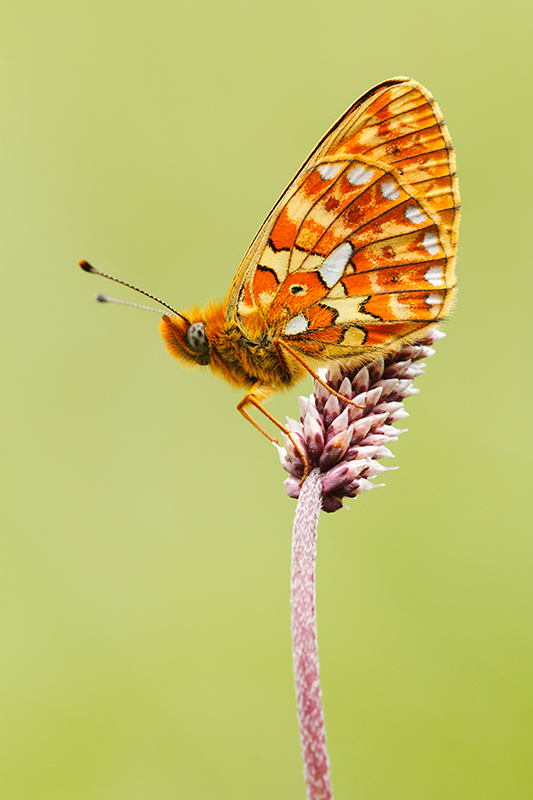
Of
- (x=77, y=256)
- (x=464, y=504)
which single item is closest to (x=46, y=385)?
(x=77, y=256)

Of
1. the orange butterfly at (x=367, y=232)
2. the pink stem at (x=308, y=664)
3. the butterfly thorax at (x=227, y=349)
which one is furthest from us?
the butterfly thorax at (x=227, y=349)

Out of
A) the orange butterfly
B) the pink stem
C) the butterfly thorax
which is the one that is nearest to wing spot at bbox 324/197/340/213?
the orange butterfly

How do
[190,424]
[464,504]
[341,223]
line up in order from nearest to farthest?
[341,223]
[464,504]
[190,424]

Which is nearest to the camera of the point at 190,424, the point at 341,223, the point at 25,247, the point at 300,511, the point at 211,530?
the point at 300,511

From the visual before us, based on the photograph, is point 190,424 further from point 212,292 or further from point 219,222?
point 219,222

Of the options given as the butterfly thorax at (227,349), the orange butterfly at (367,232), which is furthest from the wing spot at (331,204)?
the butterfly thorax at (227,349)

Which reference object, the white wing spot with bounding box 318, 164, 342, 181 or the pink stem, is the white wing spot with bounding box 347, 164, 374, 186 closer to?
the white wing spot with bounding box 318, 164, 342, 181

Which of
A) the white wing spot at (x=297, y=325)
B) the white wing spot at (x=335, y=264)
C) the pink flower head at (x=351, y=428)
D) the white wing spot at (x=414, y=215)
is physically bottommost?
the pink flower head at (x=351, y=428)

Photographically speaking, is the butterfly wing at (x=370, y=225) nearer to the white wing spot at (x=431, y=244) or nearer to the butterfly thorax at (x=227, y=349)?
the white wing spot at (x=431, y=244)
